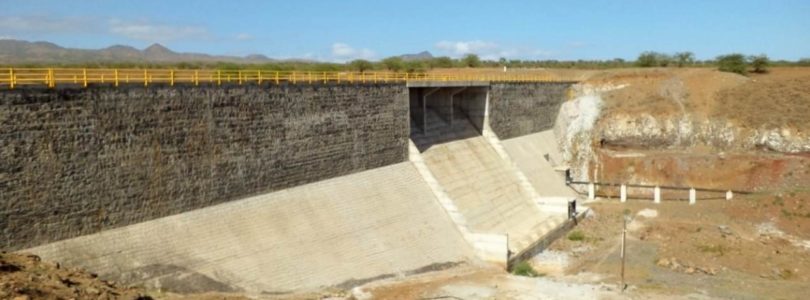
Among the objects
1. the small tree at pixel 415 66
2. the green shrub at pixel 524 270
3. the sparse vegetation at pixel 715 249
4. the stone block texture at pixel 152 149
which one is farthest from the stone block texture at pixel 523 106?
the small tree at pixel 415 66

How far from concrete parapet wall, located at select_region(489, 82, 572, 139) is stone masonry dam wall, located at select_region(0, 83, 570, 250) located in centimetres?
1396

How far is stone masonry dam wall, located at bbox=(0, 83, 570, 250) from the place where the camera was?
53.5ft

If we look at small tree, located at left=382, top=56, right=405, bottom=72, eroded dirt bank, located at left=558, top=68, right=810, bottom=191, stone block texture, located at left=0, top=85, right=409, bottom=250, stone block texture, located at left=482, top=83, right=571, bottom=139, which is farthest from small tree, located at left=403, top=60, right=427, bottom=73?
stone block texture, located at left=0, top=85, right=409, bottom=250

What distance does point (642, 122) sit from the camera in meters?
46.5

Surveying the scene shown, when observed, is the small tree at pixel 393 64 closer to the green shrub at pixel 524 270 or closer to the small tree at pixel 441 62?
the small tree at pixel 441 62

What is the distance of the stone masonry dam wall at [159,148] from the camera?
53.5 ft

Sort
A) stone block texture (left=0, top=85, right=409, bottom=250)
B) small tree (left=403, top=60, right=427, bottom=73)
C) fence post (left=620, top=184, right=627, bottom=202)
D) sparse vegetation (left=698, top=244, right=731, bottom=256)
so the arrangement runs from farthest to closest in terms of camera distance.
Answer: small tree (left=403, top=60, right=427, bottom=73) < fence post (left=620, top=184, right=627, bottom=202) < sparse vegetation (left=698, top=244, right=731, bottom=256) < stone block texture (left=0, top=85, right=409, bottom=250)

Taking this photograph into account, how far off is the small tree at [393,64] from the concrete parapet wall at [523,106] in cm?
2555

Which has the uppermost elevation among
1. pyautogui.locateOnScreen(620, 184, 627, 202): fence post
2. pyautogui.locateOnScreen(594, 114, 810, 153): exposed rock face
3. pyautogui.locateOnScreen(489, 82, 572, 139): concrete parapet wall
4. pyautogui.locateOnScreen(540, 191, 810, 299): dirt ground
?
pyautogui.locateOnScreen(489, 82, 572, 139): concrete parapet wall

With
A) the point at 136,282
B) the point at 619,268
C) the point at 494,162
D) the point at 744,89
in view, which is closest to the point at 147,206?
the point at 136,282

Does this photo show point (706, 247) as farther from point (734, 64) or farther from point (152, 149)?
point (734, 64)

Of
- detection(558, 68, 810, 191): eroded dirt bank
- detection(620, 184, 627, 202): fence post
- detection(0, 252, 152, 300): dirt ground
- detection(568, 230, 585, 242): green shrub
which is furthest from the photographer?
detection(620, 184, 627, 202): fence post

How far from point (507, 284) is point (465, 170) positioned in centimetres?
1269

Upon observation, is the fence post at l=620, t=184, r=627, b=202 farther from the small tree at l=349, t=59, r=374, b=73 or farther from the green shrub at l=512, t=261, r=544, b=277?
the small tree at l=349, t=59, r=374, b=73
